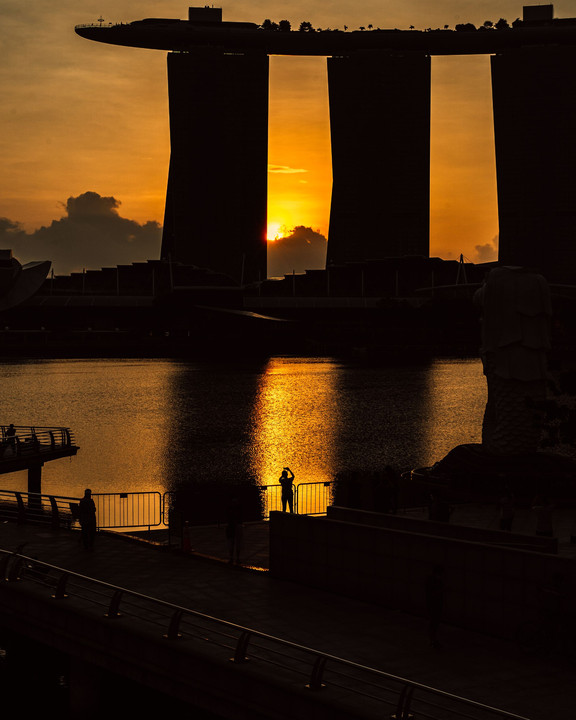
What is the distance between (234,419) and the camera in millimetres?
82312

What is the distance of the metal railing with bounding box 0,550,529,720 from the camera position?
12.4 meters

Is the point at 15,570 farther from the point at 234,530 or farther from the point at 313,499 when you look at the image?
the point at 313,499

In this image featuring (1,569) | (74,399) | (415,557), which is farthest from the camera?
(74,399)

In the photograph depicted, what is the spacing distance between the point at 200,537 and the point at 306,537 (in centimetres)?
676

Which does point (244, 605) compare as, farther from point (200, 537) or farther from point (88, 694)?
point (200, 537)

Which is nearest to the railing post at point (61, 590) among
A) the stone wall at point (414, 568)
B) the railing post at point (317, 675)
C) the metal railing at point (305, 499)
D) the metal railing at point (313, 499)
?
the stone wall at point (414, 568)

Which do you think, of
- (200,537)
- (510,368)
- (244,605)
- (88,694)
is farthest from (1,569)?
(510,368)

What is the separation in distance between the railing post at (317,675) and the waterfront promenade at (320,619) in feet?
4.80

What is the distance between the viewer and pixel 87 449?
63.8 m

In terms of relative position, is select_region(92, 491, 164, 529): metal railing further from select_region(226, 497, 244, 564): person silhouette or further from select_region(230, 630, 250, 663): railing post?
select_region(230, 630, 250, 663): railing post

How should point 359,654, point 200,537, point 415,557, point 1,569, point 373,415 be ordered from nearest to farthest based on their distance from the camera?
point 359,654 < point 415,557 < point 1,569 < point 200,537 < point 373,415

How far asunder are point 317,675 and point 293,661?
1264 millimetres

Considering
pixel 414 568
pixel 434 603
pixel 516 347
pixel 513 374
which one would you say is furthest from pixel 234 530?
pixel 516 347

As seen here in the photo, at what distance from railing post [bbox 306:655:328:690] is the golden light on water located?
35.9 metres
